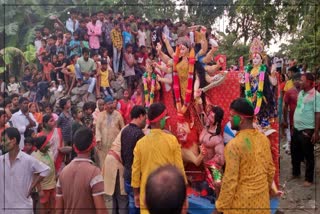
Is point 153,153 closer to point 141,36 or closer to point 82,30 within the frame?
point 82,30

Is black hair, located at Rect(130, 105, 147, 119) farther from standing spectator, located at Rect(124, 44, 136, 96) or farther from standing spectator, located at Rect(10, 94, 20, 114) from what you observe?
standing spectator, located at Rect(124, 44, 136, 96)

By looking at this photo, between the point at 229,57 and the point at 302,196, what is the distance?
7.14 m

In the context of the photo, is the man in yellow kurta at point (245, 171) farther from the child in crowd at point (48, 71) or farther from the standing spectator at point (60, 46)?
the standing spectator at point (60, 46)

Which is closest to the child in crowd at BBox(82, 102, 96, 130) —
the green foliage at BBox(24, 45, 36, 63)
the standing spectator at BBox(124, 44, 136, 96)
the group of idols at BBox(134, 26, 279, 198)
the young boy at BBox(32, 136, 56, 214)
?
the group of idols at BBox(134, 26, 279, 198)

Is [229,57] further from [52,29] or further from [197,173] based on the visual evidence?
[197,173]

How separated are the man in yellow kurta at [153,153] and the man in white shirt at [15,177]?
0.94 m

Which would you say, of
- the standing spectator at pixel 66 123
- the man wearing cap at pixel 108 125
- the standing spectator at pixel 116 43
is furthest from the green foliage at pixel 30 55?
the man wearing cap at pixel 108 125

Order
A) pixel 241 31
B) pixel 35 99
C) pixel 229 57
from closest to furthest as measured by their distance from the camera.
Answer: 1. pixel 35 99
2. pixel 241 31
3. pixel 229 57

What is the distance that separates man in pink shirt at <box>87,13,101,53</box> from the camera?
11.2m

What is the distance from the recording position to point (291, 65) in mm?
8867

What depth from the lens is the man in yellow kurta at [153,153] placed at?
3.76m

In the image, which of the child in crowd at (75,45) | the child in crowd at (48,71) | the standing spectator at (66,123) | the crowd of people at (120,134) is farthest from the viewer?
the child in crowd at (75,45)

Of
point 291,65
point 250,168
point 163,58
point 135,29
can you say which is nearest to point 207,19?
point 135,29

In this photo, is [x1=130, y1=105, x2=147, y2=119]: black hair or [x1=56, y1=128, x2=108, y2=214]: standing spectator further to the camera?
[x1=130, y1=105, x2=147, y2=119]: black hair
